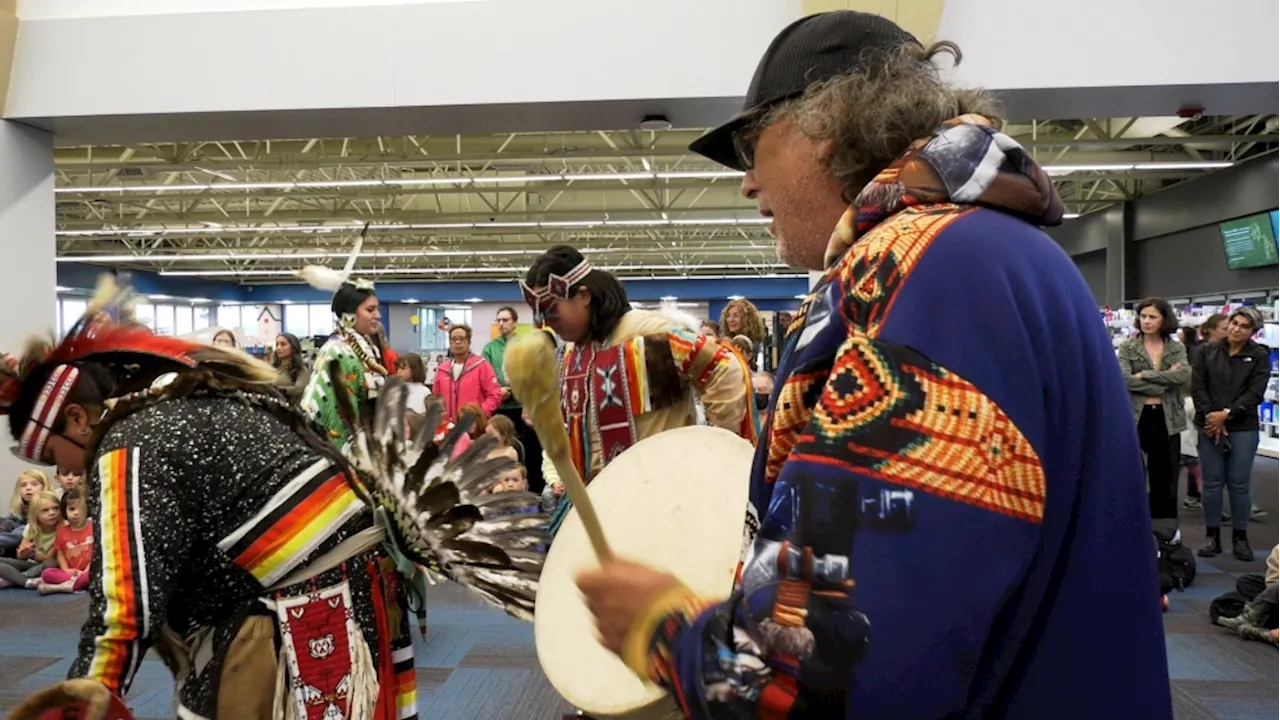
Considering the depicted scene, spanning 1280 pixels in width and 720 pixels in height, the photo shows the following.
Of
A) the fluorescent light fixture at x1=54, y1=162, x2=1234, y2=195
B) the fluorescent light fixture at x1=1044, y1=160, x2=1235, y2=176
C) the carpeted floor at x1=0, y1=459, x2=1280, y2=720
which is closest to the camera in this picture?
the carpeted floor at x1=0, y1=459, x2=1280, y2=720

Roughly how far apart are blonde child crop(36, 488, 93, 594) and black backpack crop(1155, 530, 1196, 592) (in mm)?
5630

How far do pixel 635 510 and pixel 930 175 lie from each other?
68 centimetres

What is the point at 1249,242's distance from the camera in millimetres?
11609

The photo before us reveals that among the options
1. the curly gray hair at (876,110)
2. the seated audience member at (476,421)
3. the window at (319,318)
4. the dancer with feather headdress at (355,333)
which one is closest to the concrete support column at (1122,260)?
the seated audience member at (476,421)

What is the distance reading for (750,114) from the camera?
0.88 metres

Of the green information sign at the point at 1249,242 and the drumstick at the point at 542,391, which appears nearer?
the drumstick at the point at 542,391

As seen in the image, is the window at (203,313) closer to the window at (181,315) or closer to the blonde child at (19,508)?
the window at (181,315)

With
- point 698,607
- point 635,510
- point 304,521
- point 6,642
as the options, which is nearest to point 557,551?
point 635,510

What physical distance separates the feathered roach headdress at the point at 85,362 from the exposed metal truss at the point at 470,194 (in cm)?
912

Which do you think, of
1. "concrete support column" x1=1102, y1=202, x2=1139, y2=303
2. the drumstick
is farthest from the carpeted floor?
"concrete support column" x1=1102, y1=202, x2=1139, y2=303

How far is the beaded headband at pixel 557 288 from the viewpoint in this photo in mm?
2961

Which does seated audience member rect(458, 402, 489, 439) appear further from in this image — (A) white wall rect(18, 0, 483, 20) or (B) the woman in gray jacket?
(B) the woman in gray jacket

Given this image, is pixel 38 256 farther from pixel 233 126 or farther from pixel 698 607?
pixel 698 607

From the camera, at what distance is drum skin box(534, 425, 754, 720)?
1.07 m
